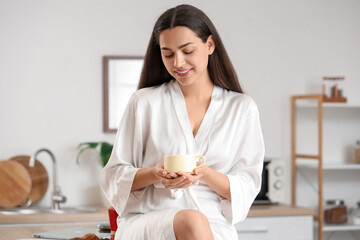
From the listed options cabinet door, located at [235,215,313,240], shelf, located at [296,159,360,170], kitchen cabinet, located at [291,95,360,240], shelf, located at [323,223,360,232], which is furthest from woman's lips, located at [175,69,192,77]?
shelf, located at [323,223,360,232]

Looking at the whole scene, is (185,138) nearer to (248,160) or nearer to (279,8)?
(248,160)

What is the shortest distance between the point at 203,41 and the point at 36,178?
6.97 feet

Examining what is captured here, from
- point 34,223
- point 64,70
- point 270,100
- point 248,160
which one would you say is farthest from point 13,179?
point 248,160

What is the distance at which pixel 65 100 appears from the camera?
12.1 feet

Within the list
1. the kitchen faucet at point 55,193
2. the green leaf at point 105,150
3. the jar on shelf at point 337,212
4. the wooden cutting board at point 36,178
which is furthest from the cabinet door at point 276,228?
the wooden cutting board at point 36,178

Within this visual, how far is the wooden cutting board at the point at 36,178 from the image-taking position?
357cm

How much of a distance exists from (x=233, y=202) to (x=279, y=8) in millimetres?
2507

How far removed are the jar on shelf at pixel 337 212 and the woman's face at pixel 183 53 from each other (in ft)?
7.80

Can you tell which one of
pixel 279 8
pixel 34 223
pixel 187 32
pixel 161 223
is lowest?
pixel 34 223

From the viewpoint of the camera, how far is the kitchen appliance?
146 inches

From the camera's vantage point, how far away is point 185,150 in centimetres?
183

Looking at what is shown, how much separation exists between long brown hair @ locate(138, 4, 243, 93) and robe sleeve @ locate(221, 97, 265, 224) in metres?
0.13

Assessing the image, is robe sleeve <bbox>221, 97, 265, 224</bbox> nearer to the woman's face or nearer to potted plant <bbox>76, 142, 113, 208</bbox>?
the woman's face

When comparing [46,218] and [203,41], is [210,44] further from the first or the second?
[46,218]
